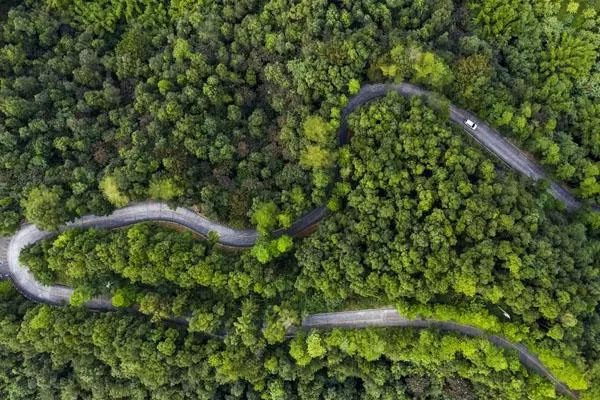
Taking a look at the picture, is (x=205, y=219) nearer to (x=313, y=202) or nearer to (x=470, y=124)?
(x=313, y=202)

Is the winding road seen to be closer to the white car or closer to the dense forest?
the white car

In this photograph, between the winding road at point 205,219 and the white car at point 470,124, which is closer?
the winding road at point 205,219

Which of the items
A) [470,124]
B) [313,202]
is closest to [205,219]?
[313,202]

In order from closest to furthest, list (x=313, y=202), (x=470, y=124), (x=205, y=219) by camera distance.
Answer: (x=313, y=202) → (x=205, y=219) → (x=470, y=124)

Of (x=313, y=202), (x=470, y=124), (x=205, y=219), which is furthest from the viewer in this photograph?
(x=470, y=124)

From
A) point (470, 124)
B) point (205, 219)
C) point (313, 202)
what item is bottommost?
point (205, 219)

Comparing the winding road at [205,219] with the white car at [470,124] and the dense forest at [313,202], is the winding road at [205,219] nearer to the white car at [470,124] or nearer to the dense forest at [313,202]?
the white car at [470,124]

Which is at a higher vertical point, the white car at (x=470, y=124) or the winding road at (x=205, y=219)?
the white car at (x=470, y=124)

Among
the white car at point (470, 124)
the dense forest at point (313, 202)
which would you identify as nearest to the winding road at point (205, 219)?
the white car at point (470, 124)
